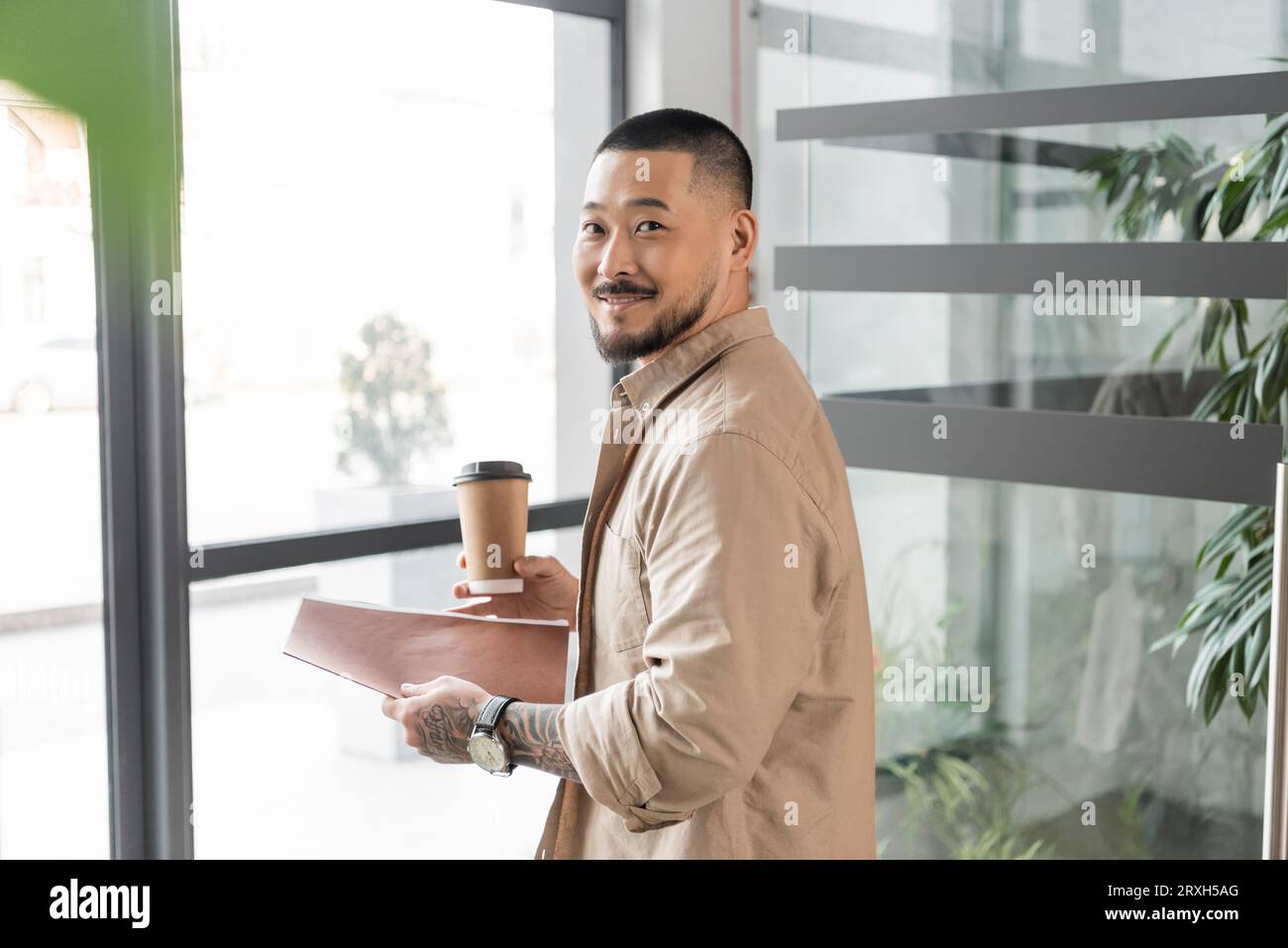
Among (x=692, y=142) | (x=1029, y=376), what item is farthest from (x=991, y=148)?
(x=692, y=142)

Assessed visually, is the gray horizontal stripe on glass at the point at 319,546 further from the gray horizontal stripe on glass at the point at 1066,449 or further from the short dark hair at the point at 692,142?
the short dark hair at the point at 692,142

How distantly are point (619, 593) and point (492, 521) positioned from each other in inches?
10.5

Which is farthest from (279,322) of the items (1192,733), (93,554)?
(1192,733)

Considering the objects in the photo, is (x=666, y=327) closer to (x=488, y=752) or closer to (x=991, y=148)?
(x=488, y=752)

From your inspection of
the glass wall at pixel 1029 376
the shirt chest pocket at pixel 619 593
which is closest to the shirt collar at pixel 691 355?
the shirt chest pocket at pixel 619 593

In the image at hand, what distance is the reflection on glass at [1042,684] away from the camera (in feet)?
8.02

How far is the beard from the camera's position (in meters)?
1.36

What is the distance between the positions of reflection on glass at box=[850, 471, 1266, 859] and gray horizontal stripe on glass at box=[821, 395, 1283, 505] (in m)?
0.13

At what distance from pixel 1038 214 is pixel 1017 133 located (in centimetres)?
20

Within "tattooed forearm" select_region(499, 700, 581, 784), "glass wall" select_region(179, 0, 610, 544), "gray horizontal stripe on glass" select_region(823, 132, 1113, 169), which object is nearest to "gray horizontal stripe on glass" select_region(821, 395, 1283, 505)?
"gray horizontal stripe on glass" select_region(823, 132, 1113, 169)

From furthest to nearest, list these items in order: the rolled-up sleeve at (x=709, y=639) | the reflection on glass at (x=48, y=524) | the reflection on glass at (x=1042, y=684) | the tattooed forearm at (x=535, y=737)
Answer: the reflection on glass at (x=1042, y=684), the reflection on glass at (x=48, y=524), the tattooed forearm at (x=535, y=737), the rolled-up sleeve at (x=709, y=639)

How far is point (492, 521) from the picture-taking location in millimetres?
1506

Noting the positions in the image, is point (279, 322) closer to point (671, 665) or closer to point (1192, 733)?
point (671, 665)

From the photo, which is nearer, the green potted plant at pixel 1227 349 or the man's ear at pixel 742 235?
the man's ear at pixel 742 235
